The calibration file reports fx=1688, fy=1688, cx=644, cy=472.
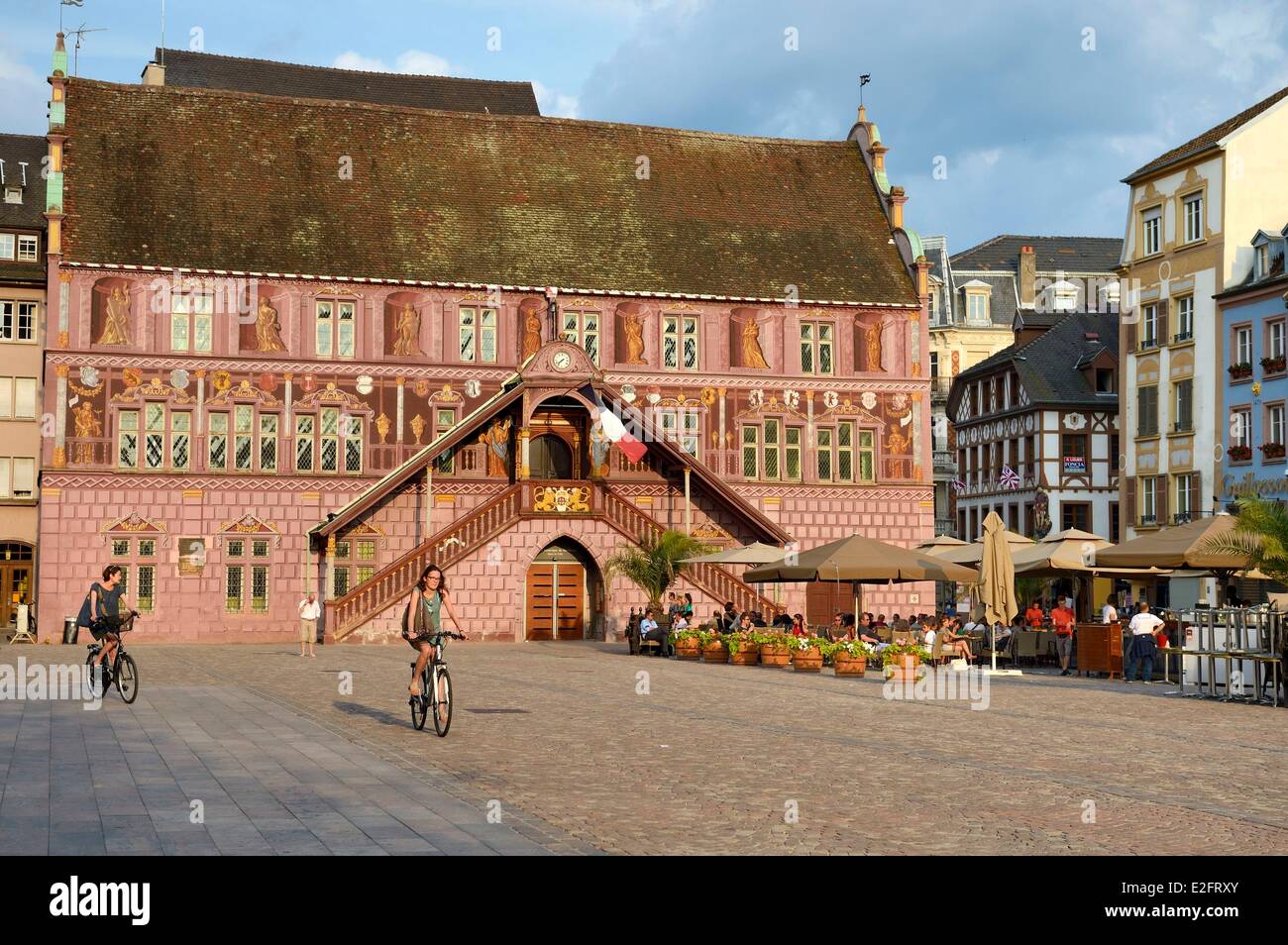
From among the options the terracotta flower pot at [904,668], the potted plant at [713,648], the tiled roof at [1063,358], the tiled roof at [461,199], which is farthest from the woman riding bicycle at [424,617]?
the tiled roof at [1063,358]

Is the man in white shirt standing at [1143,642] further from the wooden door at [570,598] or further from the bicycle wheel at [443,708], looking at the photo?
the wooden door at [570,598]

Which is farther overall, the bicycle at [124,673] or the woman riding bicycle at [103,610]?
the bicycle at [124,673]

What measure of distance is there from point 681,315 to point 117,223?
1641cm

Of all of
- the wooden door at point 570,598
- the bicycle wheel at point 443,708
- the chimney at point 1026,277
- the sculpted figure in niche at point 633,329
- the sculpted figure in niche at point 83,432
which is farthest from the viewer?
the chimney at point 1026,277

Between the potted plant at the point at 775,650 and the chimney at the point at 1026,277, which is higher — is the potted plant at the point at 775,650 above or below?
below

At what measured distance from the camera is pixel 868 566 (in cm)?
3247

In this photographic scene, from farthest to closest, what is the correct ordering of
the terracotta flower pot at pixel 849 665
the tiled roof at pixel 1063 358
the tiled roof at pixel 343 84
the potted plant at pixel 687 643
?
the tiled roof at pixel 1063 358 → the tiled roof at pixel 343 84 → the potted plant at pixel 687 643 → the terracotta flower pot at pixel 849 665

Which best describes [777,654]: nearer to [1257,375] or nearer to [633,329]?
[633,329]

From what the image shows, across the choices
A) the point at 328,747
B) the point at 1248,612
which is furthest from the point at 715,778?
the point at 1248,612

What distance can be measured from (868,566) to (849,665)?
2.21 m

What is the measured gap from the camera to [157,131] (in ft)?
164

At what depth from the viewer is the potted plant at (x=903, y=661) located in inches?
1136

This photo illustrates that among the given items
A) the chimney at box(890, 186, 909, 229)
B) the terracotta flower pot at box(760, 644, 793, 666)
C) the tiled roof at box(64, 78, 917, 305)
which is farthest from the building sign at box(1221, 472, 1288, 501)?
the terracotta flower pot at box(760, 644, 793, 666)

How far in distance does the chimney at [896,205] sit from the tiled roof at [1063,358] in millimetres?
19223
